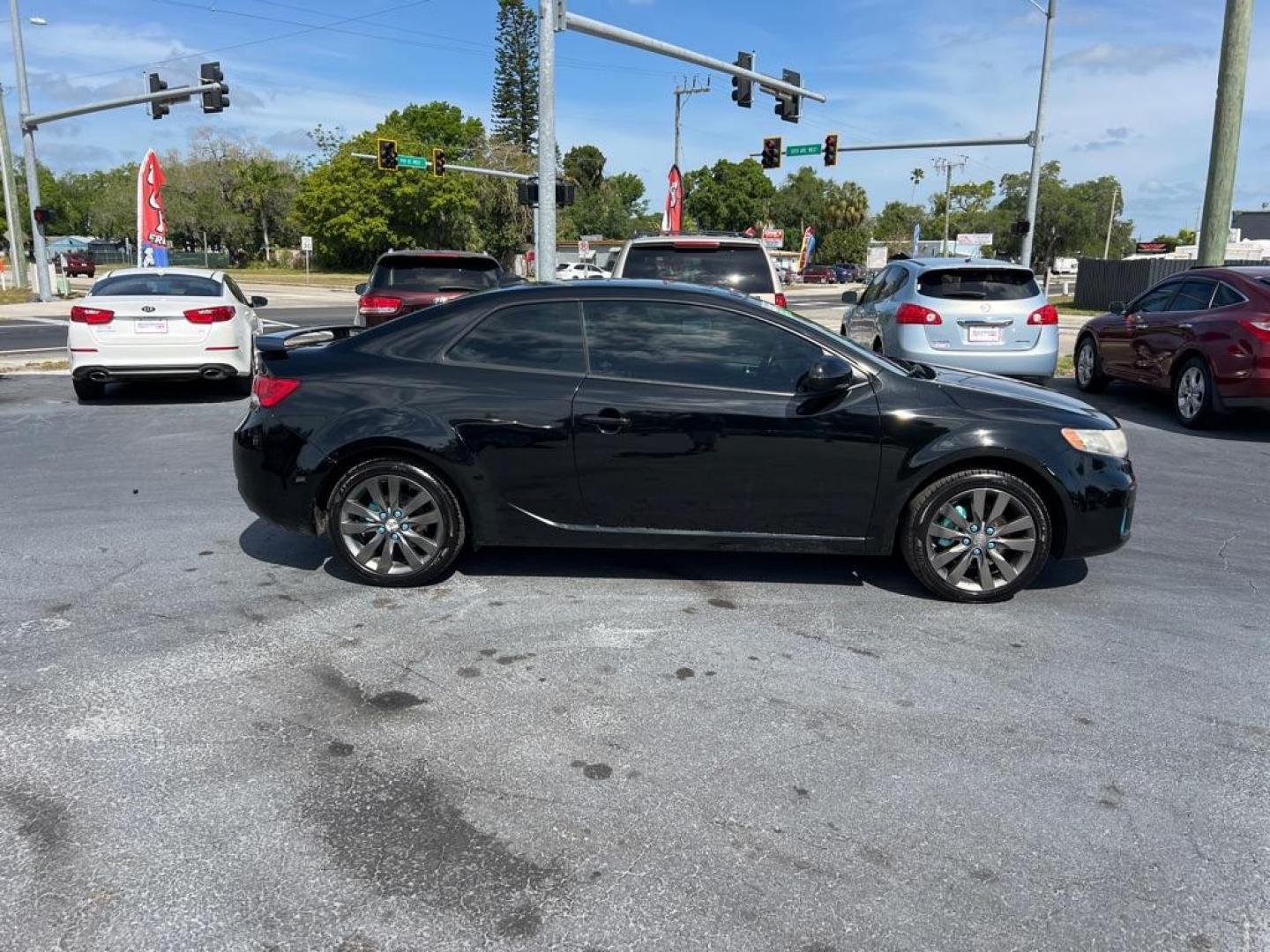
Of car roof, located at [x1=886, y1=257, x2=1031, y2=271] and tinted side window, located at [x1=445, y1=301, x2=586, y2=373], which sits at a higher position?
car roof, located at [x1=886, y1=257, x2=1031, y2=271]

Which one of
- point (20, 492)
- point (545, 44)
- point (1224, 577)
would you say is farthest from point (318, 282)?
point (1224, 577)

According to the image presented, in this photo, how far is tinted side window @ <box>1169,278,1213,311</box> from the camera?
1002 centimetres

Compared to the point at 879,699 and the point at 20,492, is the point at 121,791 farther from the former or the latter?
the point at 20,492

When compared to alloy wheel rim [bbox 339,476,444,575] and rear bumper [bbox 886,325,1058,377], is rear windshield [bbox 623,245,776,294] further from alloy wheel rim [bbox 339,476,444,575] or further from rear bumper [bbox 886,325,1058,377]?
alloy wheel rim [bbox 339,476,444,575]

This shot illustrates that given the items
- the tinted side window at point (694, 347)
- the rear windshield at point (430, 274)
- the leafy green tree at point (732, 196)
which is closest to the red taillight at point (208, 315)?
the rear windshield at point (430, 274)

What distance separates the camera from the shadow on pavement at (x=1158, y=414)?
975 centimetres

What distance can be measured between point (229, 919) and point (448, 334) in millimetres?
3182

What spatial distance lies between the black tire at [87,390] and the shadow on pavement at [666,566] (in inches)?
247

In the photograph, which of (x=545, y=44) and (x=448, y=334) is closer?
(x=448, y=334)

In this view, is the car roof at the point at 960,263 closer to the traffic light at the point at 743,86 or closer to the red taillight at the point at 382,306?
the red taillight at the point at 382,306

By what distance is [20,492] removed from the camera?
22.9ft

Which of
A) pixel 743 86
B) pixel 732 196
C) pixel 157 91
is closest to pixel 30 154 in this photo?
pixel 157 91

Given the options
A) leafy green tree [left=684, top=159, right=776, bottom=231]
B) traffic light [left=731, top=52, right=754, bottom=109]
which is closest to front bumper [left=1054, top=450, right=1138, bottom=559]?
traffic light [left=731, top=52, right=754, bottom=109]

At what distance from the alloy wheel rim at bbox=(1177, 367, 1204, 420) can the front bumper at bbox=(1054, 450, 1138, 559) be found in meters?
5.80
